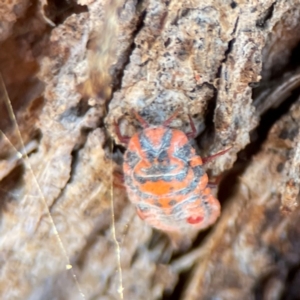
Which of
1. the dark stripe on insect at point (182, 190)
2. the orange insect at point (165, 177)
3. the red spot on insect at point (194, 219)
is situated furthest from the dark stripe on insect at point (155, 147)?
the red spot on insect at point (194, 219)

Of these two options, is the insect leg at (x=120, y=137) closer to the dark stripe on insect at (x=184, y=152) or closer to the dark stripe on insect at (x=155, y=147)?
the dark stripe on insect at (x=155, y=147)

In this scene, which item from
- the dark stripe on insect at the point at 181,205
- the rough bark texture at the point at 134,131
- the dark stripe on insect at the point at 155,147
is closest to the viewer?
the rough bark texture at the point at 134,131

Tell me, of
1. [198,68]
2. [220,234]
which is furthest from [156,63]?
[220,234]

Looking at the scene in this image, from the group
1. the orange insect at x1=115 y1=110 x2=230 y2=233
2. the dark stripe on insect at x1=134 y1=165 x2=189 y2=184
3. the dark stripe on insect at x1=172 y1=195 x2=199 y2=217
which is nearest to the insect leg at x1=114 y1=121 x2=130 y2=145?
the orange insect at x1=115 y1=110 x2=230 y2=233

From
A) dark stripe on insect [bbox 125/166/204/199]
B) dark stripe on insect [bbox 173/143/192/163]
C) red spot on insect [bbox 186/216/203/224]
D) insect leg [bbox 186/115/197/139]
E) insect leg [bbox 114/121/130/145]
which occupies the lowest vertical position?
red spot on insect [bbox 186/216/203/224]

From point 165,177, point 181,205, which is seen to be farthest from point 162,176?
point 181,205

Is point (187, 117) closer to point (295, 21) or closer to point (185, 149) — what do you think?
point (185, 149)

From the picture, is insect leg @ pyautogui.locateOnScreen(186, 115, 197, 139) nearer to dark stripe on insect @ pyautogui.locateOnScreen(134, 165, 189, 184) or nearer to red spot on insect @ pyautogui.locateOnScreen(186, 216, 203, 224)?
dark stripe on insect @ pyautogui.locateOnScreen(134, 165, 189, 184)
